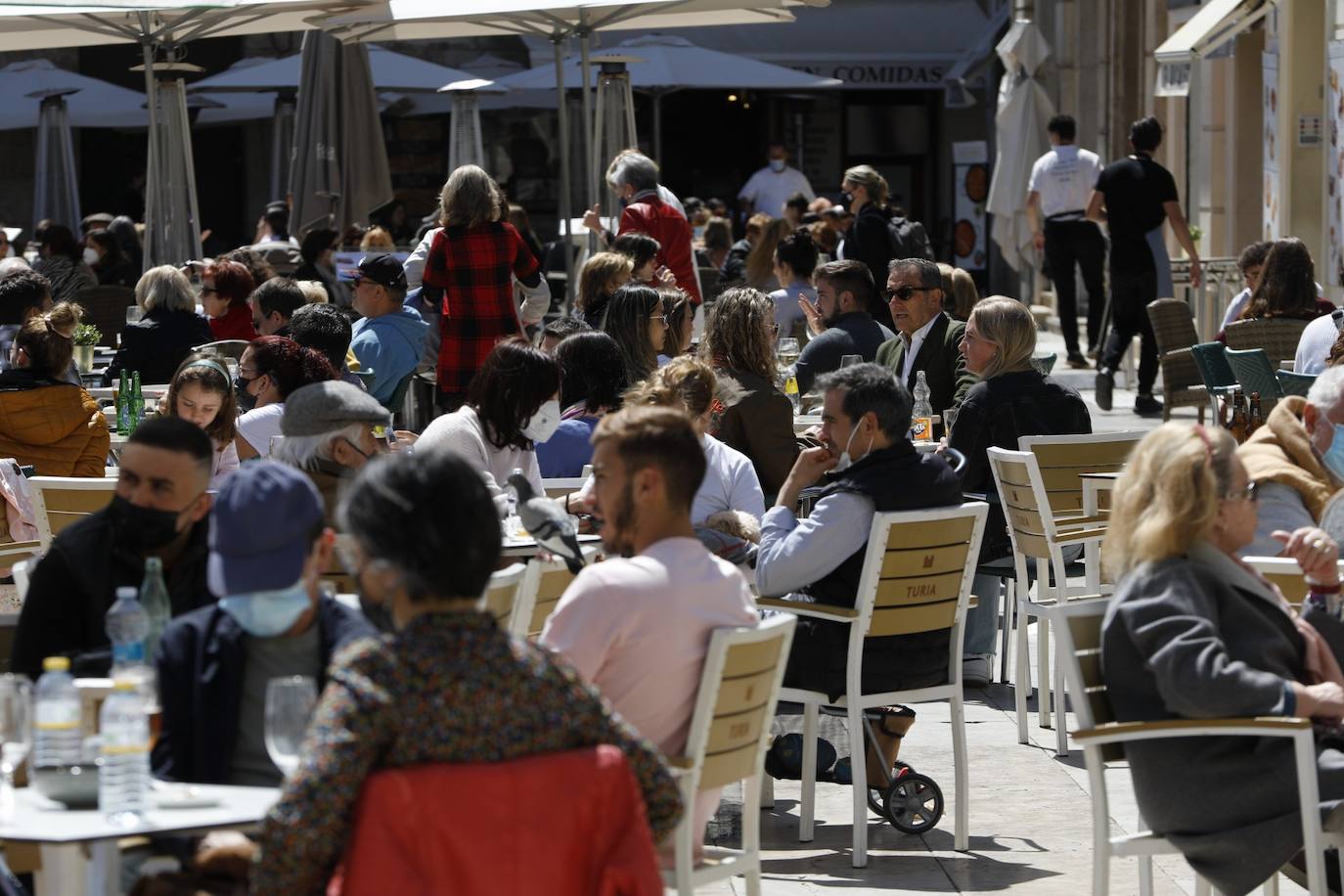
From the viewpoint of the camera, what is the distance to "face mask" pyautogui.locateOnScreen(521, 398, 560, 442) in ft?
20.7

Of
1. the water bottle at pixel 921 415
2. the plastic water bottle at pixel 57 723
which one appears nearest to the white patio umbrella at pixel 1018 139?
the water bottle at pixel 921 415

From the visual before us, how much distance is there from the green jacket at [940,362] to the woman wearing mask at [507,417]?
260 cm

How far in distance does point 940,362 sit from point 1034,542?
1.77 meters

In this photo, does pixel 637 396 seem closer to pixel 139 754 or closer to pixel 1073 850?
pixel 1073 850

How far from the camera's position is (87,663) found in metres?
3.76

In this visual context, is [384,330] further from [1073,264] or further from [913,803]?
[1073,264]

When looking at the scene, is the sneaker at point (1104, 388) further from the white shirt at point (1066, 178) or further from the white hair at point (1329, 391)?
the white hair at point (1329, 391)

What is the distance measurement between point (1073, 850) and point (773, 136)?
23989mm

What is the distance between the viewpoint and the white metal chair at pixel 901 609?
18.4ft

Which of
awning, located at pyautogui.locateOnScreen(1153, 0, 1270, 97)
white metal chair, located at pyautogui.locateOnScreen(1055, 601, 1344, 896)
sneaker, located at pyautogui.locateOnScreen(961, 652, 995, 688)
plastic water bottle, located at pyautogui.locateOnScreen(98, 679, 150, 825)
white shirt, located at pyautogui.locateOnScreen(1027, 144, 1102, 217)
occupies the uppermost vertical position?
awning, located at pyautogui.locateOnScreen(1153, 0, 1270, 97)

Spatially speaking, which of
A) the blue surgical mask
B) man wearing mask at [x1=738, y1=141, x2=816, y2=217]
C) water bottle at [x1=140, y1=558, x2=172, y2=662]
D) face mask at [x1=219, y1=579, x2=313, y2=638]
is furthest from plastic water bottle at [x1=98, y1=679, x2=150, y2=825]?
man wearing mask at [x1=738, y1=141, x2=816, y2=217]

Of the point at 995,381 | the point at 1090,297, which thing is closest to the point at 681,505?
the point at 995,381

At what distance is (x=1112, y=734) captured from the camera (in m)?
4.12

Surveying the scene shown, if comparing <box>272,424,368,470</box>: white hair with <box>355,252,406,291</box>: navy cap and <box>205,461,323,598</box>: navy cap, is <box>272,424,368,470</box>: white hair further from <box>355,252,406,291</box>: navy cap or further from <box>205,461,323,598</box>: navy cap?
<box>355,252,406,291</box>: navy cap
